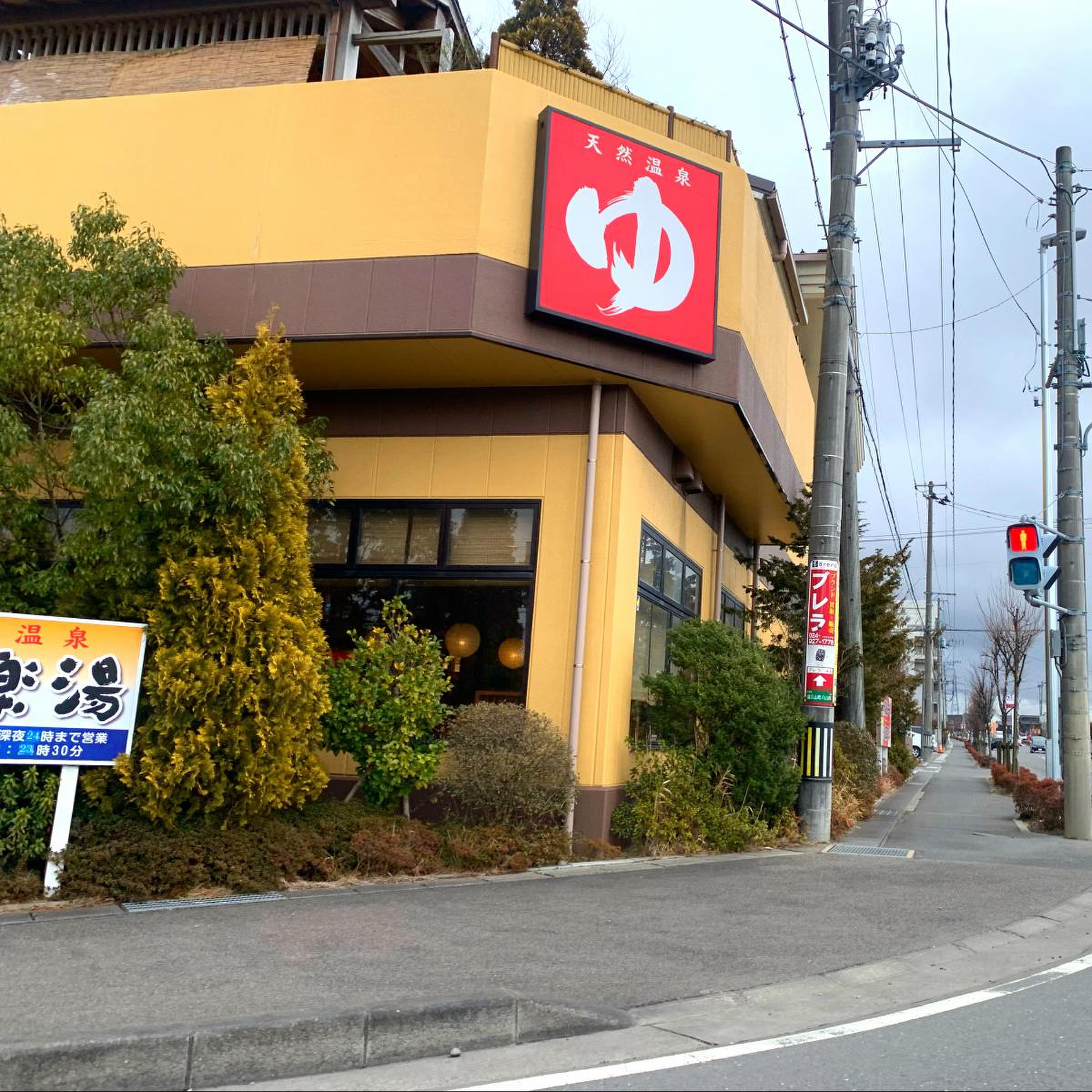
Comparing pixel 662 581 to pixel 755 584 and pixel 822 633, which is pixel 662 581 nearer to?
pixel 822 633

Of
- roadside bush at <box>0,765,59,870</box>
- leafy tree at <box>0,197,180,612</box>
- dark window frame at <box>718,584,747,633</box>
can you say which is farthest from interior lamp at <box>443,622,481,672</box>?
dark window frame at <box>718,584,747,633</box>

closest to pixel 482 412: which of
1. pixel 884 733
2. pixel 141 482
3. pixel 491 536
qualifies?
pixel 491 536

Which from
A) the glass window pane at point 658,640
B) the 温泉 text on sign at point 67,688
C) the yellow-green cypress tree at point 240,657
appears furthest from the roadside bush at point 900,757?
the 温泉 text on sign at point 67,688

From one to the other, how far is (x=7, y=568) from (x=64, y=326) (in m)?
2.19

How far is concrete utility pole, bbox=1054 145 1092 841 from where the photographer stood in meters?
13.5

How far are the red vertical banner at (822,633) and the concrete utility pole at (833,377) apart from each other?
0.09 metres

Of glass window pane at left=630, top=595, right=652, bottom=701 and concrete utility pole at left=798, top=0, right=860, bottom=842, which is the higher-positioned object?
concrete utility pole at left=798, top=0, right=860, bottom=842

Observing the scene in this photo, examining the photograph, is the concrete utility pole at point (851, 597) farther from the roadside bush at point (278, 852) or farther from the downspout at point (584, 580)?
the roadside bush at point (278, 852)

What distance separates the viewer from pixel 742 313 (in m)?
11.9

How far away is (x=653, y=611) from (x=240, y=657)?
5.76 meters

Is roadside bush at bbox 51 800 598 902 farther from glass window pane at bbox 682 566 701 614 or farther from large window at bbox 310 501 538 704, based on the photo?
glass window pane at bbox 682 566 701 614

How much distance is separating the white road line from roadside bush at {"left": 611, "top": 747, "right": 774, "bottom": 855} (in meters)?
4.69

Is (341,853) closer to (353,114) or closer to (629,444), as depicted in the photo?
(629,444)

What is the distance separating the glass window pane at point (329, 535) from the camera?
1196cm
